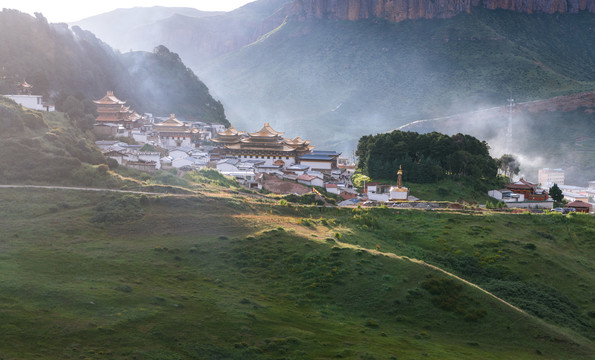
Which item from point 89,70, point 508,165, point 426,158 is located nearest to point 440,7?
point 508,165

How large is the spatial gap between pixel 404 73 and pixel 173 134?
98.2 m

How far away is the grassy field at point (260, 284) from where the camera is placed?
19812 mm

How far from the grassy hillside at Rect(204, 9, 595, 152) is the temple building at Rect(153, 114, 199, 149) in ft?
175

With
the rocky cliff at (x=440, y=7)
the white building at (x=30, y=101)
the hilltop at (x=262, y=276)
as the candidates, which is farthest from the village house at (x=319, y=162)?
the rocky cliff at (x=440, y=7)

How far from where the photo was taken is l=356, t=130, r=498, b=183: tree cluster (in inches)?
2707

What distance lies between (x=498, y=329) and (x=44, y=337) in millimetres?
17677

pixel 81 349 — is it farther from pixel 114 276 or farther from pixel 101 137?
pixel 101 137

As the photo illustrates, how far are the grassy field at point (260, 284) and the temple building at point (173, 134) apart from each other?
45.6m

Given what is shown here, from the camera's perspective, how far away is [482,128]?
423 feet

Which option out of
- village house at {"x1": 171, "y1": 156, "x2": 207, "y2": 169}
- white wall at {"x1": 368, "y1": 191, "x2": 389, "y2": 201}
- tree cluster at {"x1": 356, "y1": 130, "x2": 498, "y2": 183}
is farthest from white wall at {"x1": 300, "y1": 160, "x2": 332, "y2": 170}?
white wall at {"x1": 368, "y1": 191, "x2": 389, "y2": 201}

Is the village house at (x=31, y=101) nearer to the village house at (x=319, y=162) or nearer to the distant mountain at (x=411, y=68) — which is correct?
the village house at (x=319, y=162)

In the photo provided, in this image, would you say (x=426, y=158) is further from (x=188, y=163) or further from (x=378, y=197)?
(x=188, y=163)

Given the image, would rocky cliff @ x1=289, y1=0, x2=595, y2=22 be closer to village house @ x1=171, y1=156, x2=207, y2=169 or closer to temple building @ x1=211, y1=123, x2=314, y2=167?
temple building @ x1=211, y1=123, x2=314, y2=167

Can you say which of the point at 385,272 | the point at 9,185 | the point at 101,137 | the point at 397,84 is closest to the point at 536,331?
the point at 385,272
